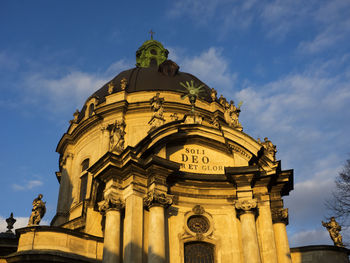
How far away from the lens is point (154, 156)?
1841cm

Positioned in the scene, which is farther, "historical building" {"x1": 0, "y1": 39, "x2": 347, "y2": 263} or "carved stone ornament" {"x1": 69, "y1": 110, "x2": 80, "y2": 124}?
"carved stone ornament" {"x1": 69, "y1": 110, "x2": 80, "y2": 124}

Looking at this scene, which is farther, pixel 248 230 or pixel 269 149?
pixel 269 149

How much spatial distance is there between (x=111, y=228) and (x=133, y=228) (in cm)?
101

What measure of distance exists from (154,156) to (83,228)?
8.83 meters

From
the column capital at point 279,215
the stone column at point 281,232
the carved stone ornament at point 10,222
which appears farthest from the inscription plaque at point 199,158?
the carved stone ornament at point 10,222

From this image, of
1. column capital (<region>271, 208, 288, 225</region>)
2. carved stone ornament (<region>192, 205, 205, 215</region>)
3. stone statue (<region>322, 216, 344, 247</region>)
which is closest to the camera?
carved stone ornament (<region>192, 205, 205, 215</region>)

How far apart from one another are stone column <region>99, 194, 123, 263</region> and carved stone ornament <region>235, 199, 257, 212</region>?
5418 mm

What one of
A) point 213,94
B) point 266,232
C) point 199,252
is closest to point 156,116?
point 199,252

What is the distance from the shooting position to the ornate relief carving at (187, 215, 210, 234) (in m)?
19.2

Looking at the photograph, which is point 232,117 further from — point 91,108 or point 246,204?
point 91,108

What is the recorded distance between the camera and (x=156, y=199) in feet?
58.0

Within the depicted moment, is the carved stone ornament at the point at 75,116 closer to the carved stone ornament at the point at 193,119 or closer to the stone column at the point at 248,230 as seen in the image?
the carved stone ornament at the point at 193,119

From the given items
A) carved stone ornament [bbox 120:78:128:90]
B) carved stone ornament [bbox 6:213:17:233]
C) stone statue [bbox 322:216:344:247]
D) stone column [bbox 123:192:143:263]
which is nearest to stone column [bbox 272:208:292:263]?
stone statue [bbox 322:216:344:247]

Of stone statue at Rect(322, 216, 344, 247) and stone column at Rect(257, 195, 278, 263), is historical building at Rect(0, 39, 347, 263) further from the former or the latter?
stone statue at Rect(322, 216, 344, 247)
